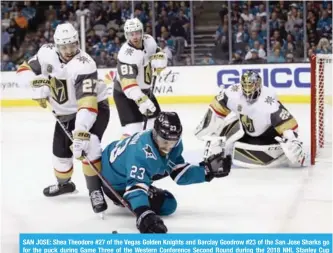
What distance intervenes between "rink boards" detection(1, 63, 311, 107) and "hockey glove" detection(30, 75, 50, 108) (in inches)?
168

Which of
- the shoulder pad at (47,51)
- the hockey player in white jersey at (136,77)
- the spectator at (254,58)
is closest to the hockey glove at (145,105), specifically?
the hockey player in white jersey at (136,77)

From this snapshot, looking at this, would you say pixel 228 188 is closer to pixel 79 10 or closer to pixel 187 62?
pixel 187 62

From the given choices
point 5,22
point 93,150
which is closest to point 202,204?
point 93,150

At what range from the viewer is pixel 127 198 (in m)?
2.97

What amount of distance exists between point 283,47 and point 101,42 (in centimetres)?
258

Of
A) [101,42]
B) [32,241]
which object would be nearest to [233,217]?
[32,241]

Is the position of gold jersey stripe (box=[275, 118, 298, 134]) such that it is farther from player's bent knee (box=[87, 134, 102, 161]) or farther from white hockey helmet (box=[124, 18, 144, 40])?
player's bent knee (box=[87, 134, 102, 161])

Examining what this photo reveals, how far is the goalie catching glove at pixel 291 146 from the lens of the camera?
4.34 m

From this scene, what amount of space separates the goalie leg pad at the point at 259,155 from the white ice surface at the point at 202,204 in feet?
0.24

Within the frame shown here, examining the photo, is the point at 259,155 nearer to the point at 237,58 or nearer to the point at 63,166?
the point at 63,166

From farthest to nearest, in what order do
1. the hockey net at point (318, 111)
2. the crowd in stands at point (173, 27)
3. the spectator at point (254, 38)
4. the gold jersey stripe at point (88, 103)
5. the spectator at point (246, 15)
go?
1. the spectator at point (246, 15)
2. the spectator at point (254, 38)
3. the crowd in stands at point (173, 27)
4. the hockey net at point (318, 111)
5. the gold jersey stripe at point (88, 103)

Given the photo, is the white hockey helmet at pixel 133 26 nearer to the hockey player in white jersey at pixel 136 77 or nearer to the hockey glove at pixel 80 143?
the hockey player in white jersey at pixel 136 77

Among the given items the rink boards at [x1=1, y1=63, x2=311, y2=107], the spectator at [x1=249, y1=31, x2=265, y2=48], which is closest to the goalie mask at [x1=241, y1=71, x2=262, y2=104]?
the rink boards at [x1=1, y1=63, x2=311, y2=107]

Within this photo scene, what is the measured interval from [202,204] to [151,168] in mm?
765
